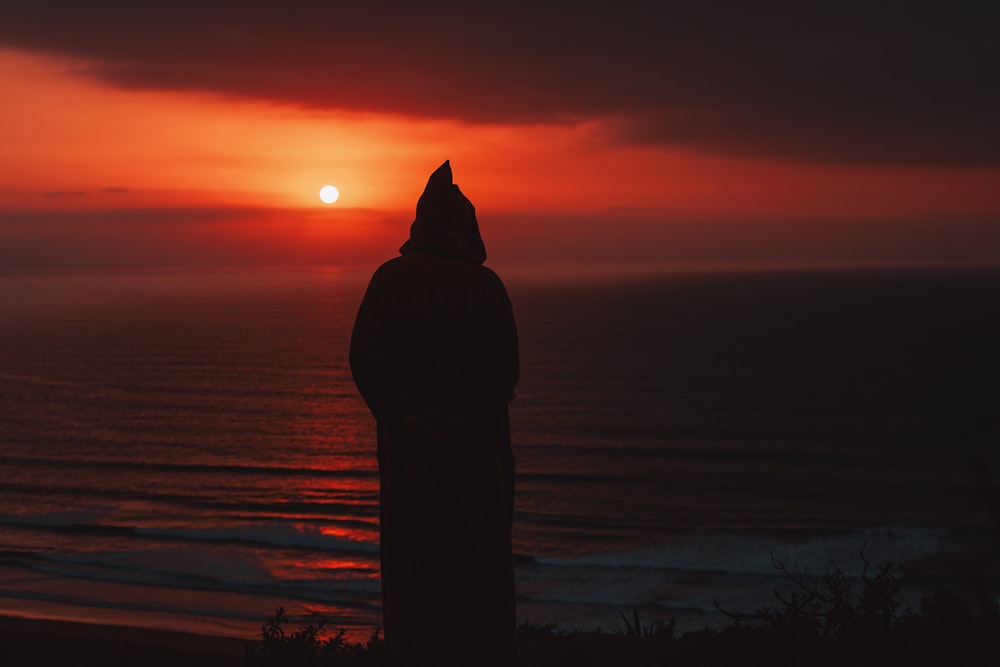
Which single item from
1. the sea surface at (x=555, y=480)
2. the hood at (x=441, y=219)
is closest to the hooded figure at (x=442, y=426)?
the hood at (x=441, y=219)

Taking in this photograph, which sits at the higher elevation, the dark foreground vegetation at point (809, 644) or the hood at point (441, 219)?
the hood at point (441, 219)

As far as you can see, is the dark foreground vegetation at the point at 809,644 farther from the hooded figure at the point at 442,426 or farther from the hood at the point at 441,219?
the hood at the point at 441,219

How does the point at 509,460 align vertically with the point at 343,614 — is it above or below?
above

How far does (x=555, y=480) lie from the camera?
36281mm

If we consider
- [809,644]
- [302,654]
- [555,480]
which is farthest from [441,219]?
[555,480]

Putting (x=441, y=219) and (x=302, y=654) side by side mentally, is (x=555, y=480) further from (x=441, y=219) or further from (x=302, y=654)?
(x=441, y=219)

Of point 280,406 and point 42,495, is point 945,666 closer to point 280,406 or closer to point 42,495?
point 42,495

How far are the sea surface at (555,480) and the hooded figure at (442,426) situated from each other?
2.87 metres

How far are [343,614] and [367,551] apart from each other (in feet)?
17.1

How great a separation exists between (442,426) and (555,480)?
30.9 metres

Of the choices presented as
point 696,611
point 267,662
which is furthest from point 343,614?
point 267,662

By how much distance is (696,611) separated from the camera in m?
21.4

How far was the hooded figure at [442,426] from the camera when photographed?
6027 millimetres

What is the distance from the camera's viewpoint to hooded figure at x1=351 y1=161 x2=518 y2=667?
603 cm
